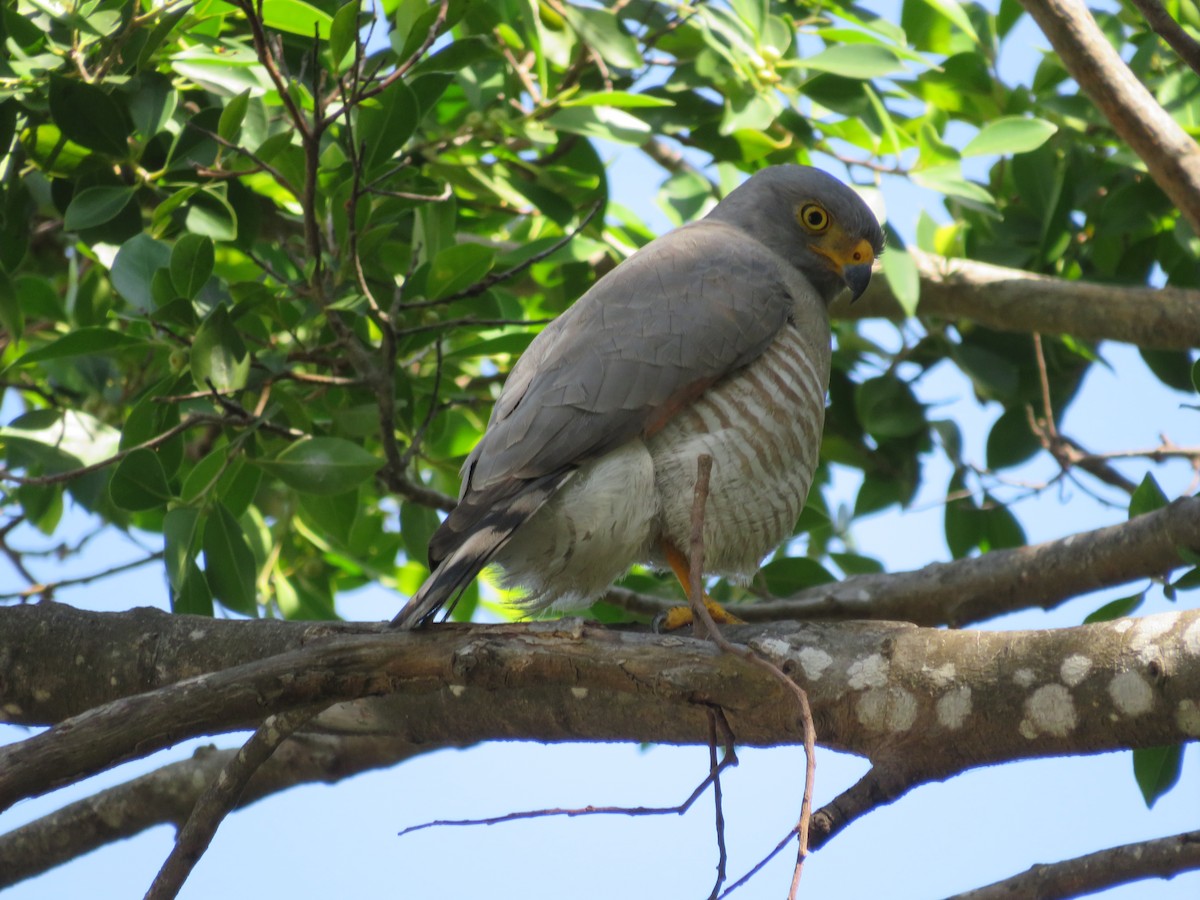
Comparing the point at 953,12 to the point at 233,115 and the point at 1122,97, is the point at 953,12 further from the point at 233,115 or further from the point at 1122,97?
the point at 233,115

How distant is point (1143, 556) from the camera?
409 cm

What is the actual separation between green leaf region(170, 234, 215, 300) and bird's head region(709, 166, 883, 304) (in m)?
2.00

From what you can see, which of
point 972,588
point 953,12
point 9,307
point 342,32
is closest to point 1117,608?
point 972,588

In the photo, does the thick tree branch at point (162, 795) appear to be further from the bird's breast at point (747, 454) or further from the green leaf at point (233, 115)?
the green leaf at point (233, 115)

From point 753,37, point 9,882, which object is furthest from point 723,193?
point 9,882

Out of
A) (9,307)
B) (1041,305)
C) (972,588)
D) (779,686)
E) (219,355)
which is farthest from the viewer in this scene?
(1041,305)

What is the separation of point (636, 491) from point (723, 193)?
1.96 meters

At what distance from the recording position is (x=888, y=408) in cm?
516

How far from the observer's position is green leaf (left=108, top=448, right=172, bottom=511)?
356 centimetres

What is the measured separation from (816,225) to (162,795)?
305 cm

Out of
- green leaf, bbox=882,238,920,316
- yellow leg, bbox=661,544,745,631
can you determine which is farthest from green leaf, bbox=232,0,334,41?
green leaf, bbox=882,238,920,316

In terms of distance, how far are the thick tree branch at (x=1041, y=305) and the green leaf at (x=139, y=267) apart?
2742mm

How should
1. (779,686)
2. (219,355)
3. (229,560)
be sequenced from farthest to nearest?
(229,560), (219,355), (779,686)

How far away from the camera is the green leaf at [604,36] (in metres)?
4.39
